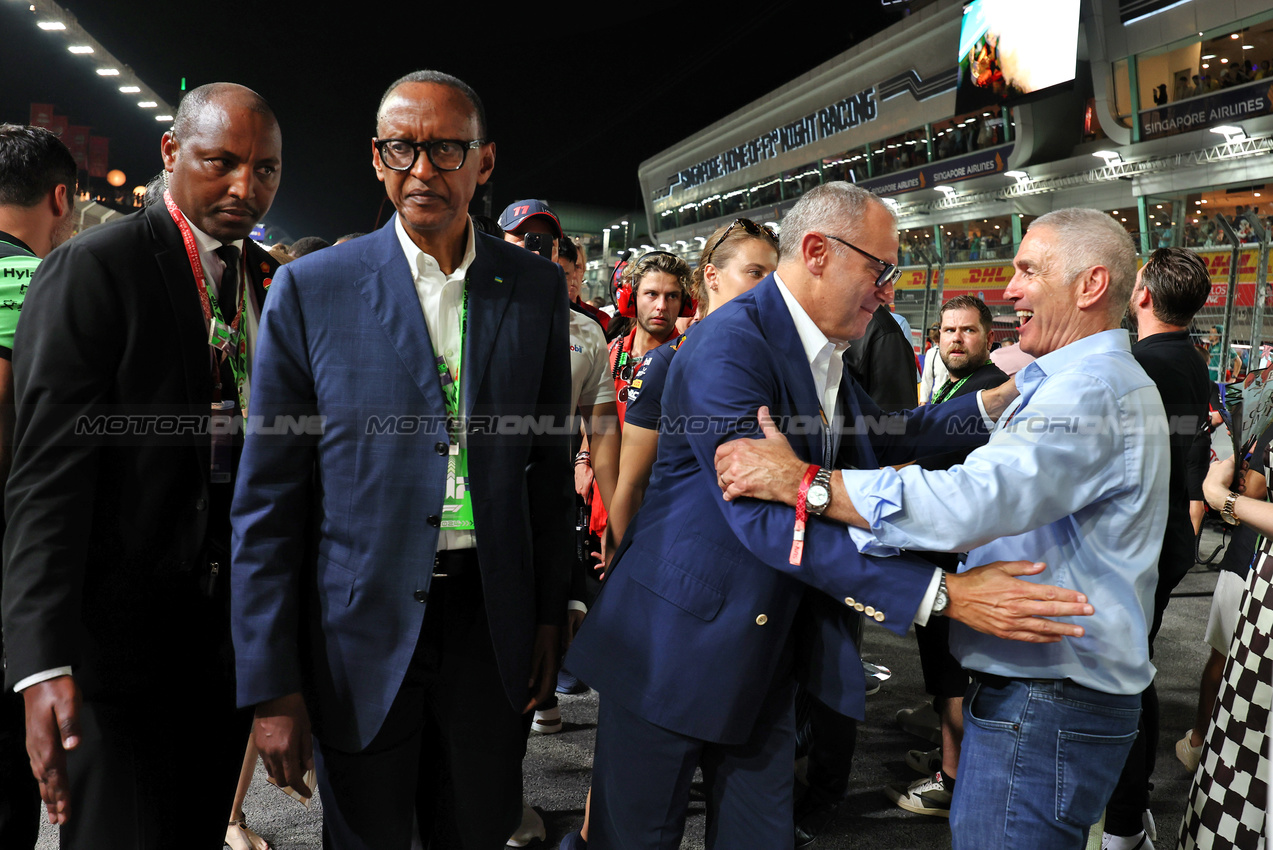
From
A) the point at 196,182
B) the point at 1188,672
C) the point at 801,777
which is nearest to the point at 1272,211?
the point at 1188,672

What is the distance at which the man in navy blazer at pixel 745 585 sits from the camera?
1.71 meters

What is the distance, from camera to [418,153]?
1785mm

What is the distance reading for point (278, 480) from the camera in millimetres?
1679

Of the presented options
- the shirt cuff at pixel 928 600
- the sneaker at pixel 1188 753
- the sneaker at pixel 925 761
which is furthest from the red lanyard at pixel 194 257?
the sneaker at pixel 1188 753

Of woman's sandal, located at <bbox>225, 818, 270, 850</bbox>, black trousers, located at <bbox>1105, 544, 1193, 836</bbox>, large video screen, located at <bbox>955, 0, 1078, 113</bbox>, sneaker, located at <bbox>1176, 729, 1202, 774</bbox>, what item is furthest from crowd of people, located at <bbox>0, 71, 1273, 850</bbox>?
large video screen, located at <bbox>955, 0, 1078, 113</bbox>

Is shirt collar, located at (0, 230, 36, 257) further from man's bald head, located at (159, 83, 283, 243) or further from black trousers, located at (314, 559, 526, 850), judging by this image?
black trousers, located at (314, 559, 526, 850)

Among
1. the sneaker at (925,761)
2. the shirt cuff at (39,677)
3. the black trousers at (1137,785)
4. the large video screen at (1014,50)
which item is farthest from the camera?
the large video screen at (1014,50)

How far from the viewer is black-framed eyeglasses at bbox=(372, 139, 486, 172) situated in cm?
178

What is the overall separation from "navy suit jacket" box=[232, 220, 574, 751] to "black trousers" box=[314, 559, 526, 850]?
0.22ft

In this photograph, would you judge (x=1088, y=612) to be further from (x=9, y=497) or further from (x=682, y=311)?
(x=682, y=311)

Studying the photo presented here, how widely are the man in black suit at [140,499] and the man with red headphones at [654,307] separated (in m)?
2.16

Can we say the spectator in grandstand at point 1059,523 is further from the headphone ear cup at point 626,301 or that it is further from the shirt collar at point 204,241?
the headphone ear cup at point 626,301

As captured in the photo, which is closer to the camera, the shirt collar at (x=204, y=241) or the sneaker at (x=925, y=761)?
the shirt collar at (x=204, y=241)

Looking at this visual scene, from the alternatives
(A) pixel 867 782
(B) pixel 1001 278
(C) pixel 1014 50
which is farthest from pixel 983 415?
(C) pixel 1014 50
